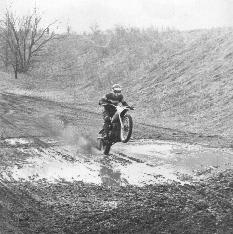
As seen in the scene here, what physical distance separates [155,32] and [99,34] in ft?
26.9

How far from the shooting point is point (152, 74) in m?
30.1

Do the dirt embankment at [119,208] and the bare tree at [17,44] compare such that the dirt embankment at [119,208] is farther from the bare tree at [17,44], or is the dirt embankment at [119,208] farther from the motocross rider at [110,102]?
the bare tree at [17,44]

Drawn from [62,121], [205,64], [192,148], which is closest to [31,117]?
[62,121]

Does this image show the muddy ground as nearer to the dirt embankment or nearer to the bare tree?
the dirt embankment

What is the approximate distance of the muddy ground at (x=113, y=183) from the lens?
22.1ft

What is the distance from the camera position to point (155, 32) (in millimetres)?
40594

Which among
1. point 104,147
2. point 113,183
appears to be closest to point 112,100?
point 104,147

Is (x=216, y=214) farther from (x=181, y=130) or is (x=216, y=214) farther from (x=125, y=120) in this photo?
(x=181, y=130)

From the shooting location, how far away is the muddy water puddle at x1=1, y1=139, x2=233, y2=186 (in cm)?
976

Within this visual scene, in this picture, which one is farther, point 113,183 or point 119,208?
point 113,183

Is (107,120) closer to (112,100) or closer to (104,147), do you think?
(112,100)

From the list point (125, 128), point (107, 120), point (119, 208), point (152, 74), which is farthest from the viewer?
point (152, 74)

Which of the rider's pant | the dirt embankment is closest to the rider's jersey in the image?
the rider's pant

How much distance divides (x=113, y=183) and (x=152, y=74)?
21.3 meters
